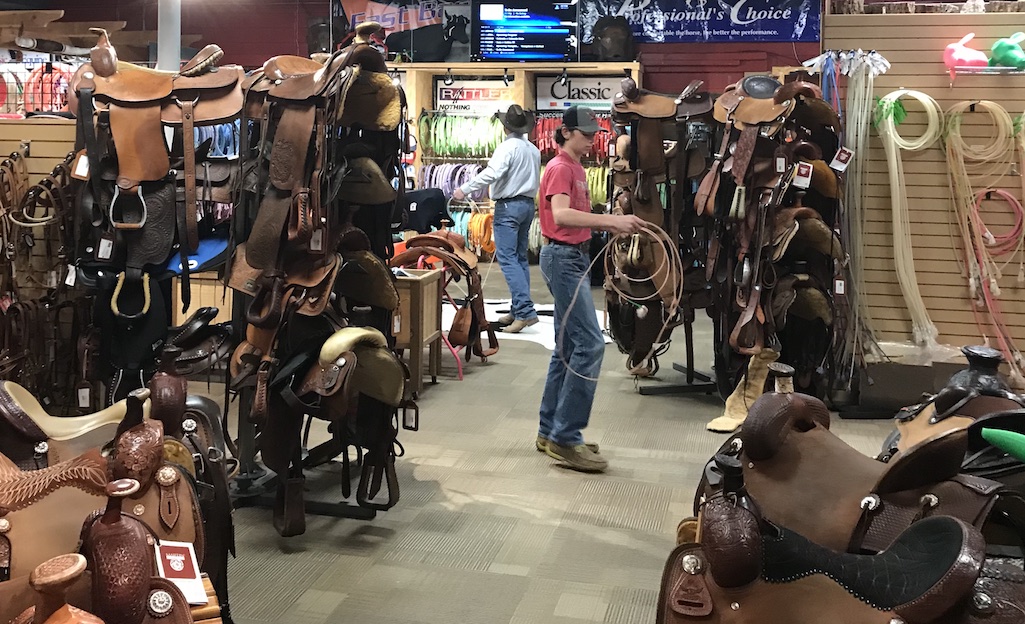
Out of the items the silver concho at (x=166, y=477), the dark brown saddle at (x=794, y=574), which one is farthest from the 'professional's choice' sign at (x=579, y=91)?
the dark brown saddle at (x=794, y=574)

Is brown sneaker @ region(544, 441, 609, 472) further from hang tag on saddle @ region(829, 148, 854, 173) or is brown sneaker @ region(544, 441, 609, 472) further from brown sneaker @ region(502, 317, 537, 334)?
brown sneaker @ region(502, 317, 537, 334)

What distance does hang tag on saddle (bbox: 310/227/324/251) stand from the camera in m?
3.17

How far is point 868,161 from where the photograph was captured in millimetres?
5191

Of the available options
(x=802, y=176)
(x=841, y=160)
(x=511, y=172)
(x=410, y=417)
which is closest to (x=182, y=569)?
(x=410, y=417)

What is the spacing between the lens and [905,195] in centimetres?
513

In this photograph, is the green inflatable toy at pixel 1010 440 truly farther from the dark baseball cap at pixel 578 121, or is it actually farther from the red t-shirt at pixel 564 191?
the dark baseball cap at pixel 578 121

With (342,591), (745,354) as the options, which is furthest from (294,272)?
(745,354)

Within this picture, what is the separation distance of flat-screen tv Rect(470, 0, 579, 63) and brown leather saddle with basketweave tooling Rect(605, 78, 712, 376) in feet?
16.4

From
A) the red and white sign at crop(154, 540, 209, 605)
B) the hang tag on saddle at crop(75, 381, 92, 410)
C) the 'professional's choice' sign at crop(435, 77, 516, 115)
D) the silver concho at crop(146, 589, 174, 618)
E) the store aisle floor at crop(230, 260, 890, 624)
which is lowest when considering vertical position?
the store aisle floor at crop(230, 260, 890, 624)

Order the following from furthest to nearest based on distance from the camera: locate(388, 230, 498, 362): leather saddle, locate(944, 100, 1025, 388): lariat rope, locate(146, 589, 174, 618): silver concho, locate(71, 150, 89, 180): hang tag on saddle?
locate(388, 230, 498, 362): leather saddle, locate(944, 100, 1025, 388): lariat rope, locate(71, 150, 89, 180): hang tag on saddle, locate(146, 589, 174, 618): silver concho

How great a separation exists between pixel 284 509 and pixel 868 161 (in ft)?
12.8

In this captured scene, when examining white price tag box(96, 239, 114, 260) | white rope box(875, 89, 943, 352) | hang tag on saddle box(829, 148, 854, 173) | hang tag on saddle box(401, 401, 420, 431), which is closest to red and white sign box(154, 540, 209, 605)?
Result: hang tag on saddle box(401, 401, 420, 431)

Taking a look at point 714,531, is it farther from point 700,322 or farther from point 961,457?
point 700,322

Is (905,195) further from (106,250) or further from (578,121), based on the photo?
(106,250)
